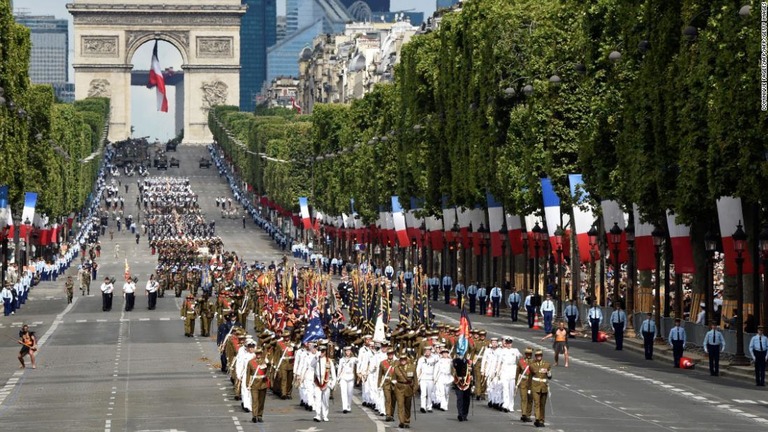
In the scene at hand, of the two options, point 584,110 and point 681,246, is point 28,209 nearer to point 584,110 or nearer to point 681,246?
point 584,110

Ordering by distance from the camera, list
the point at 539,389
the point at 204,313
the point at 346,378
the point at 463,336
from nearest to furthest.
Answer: the point at 539,389 < the point at 346,378 < the point at 463,336 < the point at 204,313

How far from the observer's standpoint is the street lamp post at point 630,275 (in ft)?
251

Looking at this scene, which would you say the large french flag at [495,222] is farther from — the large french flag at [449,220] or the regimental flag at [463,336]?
the regimental flag at [463,336]

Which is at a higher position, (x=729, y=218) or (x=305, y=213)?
(x=305, y=213)

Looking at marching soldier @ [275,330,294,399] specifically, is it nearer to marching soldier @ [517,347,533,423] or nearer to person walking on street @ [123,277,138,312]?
marching soldier @ [517,347,533,423]

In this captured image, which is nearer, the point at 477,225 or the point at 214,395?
the point at 214,395

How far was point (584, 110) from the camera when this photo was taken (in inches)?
3423

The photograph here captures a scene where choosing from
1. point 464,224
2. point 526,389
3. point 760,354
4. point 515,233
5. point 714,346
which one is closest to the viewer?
point 526,389

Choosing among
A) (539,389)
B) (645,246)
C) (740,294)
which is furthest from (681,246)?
(539,389)

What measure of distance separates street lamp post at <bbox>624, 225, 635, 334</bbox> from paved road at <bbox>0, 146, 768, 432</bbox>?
11.9ft

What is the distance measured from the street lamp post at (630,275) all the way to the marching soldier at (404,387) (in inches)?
1188

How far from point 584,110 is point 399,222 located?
40264 millimetres

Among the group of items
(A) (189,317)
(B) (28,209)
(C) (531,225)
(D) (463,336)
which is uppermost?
(B) (28,209)

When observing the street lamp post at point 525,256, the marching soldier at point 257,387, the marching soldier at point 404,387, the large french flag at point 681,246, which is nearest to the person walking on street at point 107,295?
the street lamp post at point 525,256
